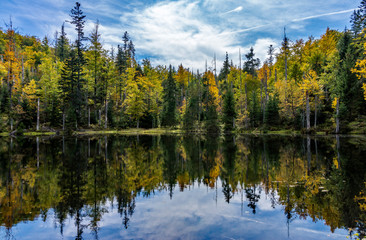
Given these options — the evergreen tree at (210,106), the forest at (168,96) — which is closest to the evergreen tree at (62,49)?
the forest at (168,96)

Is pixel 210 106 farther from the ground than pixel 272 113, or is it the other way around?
pixel 210 106

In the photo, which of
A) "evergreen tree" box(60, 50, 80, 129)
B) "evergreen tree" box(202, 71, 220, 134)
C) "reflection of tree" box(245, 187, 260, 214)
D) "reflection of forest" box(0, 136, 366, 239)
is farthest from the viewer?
"evergreen tree" box(202, 71, 220, 134)

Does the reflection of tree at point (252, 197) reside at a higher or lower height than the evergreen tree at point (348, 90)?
lower

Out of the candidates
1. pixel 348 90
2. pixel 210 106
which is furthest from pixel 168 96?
pixel 348 90

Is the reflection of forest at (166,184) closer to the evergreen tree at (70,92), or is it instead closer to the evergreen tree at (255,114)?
the evergreen tree at (70,92)

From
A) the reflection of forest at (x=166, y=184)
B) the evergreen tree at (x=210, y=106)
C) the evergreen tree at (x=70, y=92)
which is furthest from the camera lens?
the evergreen tree at (x=210, y=106)

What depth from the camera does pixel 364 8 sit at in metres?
23.5

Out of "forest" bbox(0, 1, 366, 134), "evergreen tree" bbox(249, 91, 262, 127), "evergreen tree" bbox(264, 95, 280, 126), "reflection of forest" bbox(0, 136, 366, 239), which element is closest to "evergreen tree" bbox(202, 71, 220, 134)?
"forest" bbox(0, 1, 366, 134)

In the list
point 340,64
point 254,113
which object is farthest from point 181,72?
point 340,64

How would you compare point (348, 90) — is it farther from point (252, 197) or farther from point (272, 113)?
point (252, 197)

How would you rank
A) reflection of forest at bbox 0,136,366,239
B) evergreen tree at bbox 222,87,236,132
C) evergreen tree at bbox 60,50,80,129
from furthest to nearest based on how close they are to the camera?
evergreen tree at bbox 222,87,236,132 < evergreen tree at bbox 60,50,80,129 < reflection of forest at bbox 0,136,366,239

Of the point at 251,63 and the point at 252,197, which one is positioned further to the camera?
the point at 251,63

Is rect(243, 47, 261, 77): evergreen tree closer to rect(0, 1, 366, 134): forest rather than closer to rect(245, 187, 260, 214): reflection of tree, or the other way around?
rect(0, 1, 366, 134): forest

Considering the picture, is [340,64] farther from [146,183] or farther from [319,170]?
[146,183]
